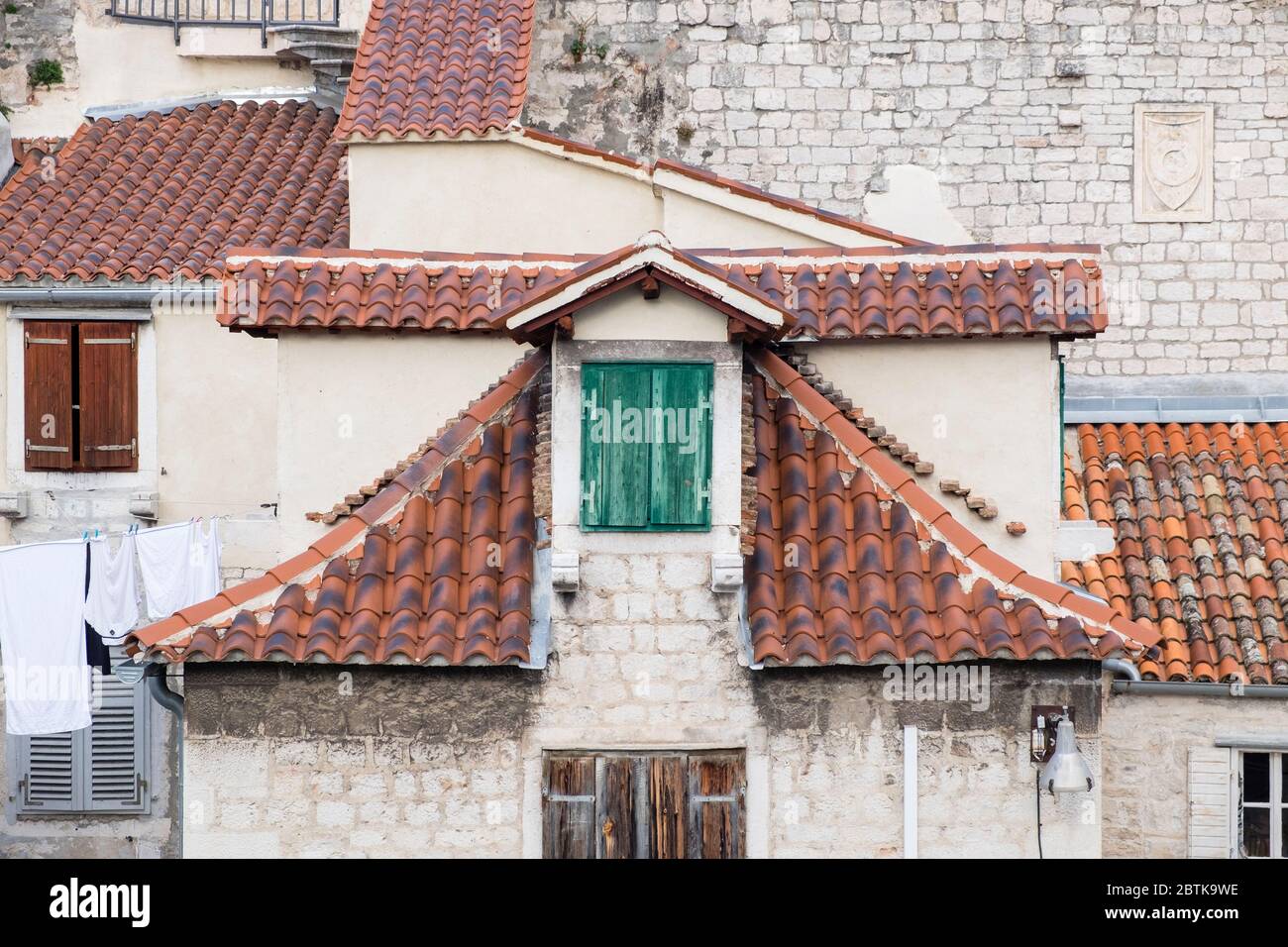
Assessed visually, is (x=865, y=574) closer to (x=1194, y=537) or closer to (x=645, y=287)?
(x=645, y=287)

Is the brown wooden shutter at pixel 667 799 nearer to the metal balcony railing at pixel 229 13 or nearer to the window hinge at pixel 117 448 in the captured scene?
the window hinge at pixel 117 448

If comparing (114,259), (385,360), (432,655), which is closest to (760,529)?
(432,655)

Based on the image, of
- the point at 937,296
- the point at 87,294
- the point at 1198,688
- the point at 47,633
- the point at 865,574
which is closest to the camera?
the point at 865,574

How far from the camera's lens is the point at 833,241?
41.8ft

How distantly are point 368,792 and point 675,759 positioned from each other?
1.65 metres

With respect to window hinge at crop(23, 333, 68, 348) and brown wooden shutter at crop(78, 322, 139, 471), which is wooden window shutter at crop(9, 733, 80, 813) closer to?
brown wooden shutter at crop(78, 322, 139, 471)

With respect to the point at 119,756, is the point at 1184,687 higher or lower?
higher

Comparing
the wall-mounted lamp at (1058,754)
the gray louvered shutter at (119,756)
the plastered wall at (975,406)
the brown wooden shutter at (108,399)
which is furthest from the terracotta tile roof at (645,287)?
the gray louvered shutter at (119,756)

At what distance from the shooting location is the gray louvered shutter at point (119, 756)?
623 inches

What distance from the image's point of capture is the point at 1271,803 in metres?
13.2

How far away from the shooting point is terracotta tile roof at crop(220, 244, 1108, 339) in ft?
35.8

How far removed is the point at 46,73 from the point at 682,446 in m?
12.2

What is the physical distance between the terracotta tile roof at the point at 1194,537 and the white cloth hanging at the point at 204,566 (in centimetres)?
641

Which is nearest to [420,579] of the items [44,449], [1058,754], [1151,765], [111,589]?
[1058,754]
